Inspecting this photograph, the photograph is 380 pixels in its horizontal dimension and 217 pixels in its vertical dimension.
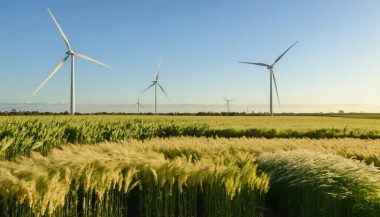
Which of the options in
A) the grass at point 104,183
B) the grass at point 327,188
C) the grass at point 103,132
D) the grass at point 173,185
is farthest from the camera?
the grass at point 103,132

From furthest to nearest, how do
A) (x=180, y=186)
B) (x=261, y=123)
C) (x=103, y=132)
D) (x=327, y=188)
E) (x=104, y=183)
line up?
(x=261, y=123) < (x=103, y=132) < (x=327, y=188) < (x=180, y=186) < (x=104, y=183)

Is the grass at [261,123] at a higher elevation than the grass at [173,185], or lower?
higher

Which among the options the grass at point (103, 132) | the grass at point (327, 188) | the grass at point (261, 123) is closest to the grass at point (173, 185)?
the grass at point (327, 188)

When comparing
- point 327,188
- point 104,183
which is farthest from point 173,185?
point 327,188

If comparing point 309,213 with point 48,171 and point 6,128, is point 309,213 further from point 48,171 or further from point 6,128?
point 6,128

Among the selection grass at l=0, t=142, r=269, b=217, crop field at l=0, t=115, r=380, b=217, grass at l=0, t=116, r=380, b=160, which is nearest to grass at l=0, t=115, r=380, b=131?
grass at l=0, t=116, r=380, b=160

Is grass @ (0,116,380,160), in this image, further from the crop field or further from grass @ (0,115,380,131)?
the crop field

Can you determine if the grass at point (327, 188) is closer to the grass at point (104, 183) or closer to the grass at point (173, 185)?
the grass at point (173, 185)

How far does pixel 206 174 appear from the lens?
5980mm

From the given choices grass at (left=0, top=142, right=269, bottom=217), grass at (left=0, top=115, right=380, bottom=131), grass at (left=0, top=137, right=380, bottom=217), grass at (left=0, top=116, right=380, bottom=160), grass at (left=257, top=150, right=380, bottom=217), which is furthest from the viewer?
grass at (left=0, top=115, right=380, bottom=131)

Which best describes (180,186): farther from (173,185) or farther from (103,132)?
(103,132)

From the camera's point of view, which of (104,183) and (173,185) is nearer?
(104,183)

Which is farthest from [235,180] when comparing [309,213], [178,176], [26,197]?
[26,197]

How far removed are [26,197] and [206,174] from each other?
251 cm
